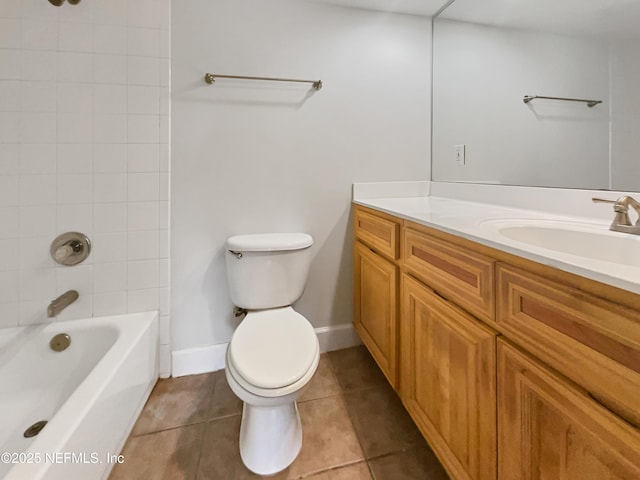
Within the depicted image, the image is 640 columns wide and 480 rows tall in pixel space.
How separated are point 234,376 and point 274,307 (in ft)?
1.59

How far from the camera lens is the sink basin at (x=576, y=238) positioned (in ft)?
2.65

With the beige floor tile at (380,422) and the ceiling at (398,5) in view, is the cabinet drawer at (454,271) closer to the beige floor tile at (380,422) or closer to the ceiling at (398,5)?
the beige floor tile at (380,422)

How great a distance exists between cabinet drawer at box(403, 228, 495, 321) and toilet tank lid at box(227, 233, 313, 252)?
0.54 metres

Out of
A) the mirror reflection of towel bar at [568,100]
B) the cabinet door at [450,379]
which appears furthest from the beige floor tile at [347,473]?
the mirror reflection of towel bar at [568,100]

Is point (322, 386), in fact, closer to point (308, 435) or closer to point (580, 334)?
point (308, 435)

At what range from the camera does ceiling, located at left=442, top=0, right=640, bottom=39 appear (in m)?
1.00

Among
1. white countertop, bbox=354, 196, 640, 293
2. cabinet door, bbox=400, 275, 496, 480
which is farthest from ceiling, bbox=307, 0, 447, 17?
cabinet door, bbox=400, 275, 496, 480

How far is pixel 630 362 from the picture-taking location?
46 centimetres

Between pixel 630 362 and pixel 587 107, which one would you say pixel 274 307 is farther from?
pixel 587 107

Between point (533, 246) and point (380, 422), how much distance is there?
100 cm

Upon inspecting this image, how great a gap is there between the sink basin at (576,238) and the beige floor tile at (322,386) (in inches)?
41.1

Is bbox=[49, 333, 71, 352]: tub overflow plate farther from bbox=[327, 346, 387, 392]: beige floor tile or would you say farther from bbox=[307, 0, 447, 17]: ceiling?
bbox=[307, 0, 447, 17]: ceiling

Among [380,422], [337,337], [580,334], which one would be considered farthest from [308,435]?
[580,334]

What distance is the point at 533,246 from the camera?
2.18 feet
